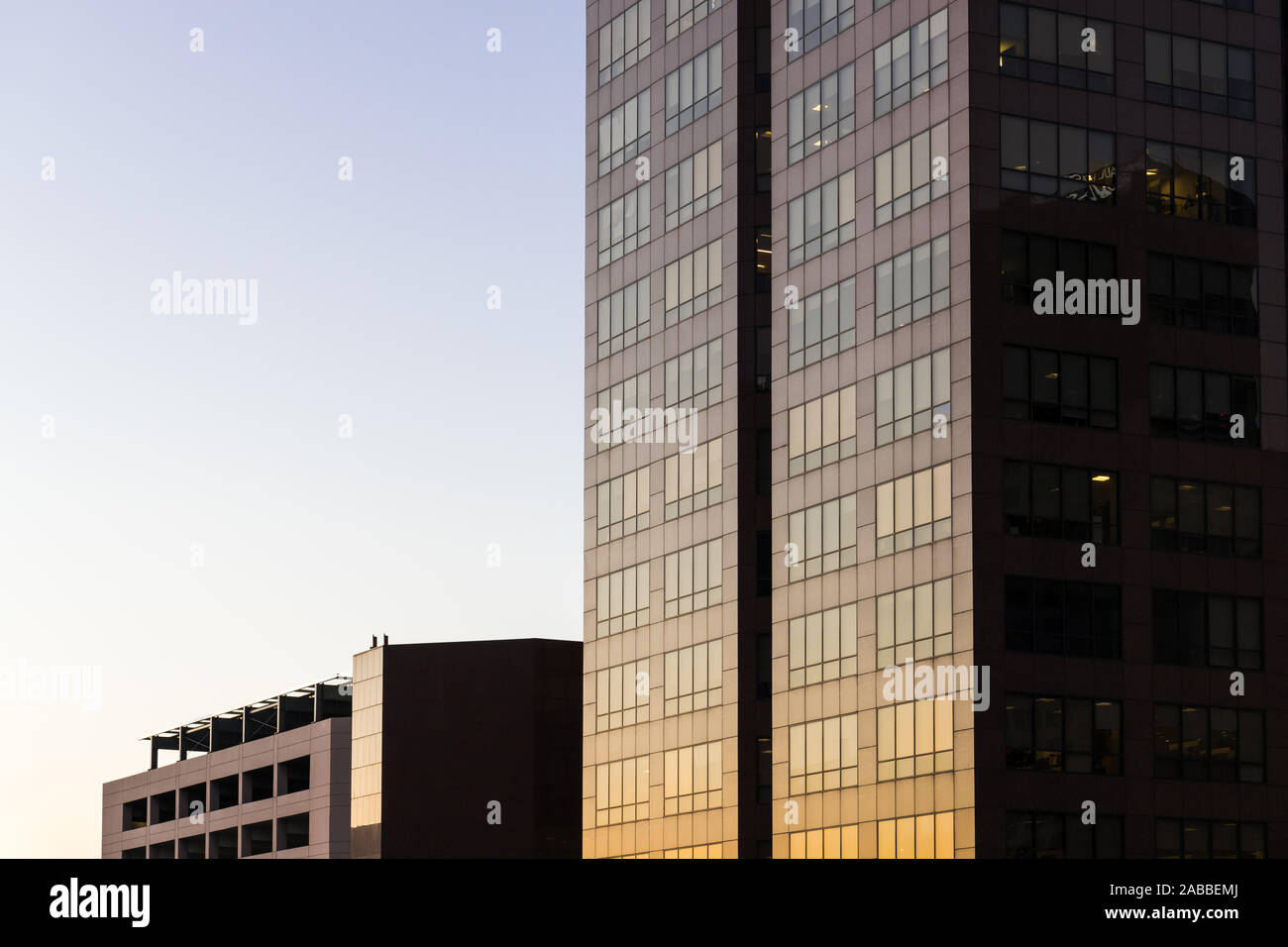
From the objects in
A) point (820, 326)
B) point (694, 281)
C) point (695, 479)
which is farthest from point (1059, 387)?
point (694, 281)

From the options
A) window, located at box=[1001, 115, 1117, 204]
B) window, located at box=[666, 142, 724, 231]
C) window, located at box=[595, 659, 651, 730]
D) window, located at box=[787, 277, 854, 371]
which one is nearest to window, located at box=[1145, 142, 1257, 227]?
window, located at box=[1001, 115, 1117, 204]

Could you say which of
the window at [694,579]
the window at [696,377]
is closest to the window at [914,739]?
the window at [694,579]

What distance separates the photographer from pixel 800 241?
90.0 meters

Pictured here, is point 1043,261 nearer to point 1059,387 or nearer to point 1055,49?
point 1059,387

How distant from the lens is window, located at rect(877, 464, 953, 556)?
261ft

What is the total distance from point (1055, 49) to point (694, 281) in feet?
76.2

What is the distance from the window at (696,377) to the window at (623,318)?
360 cm

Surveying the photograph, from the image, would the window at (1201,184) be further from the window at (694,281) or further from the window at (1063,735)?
the window at (694,281)

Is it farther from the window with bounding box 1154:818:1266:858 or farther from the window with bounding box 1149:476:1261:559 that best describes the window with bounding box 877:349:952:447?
the window with bounding box 1154:818:1266:858

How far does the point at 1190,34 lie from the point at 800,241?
743 inches

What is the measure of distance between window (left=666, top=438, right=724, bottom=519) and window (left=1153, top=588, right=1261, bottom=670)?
23233 millimetres

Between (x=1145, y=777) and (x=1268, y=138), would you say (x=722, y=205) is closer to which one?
(x=1268, y=138)

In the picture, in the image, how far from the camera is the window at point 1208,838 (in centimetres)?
7769
